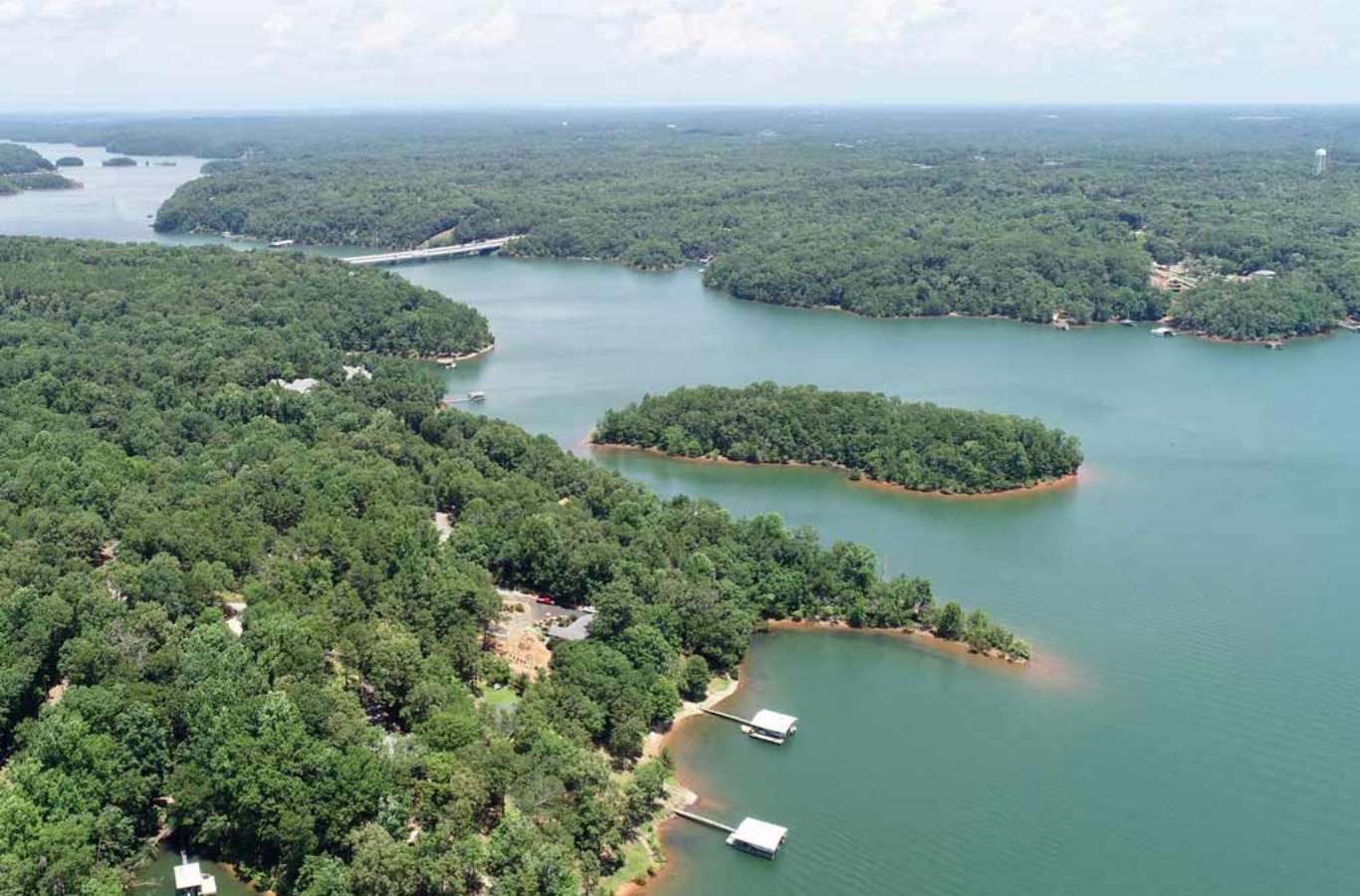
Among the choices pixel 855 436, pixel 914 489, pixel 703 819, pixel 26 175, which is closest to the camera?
pixel 703 819

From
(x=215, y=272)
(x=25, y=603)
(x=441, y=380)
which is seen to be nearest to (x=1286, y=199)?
(x=441, y=380)

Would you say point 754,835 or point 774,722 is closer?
point 754,835

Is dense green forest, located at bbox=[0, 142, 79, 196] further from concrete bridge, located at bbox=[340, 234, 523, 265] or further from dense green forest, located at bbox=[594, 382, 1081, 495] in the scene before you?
dense green forest, located at bbox=[594, 382, 1081, 495]

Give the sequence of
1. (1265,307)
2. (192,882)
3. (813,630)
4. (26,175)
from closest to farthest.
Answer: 1. (192,882)
2. (813,630)
3. (1265,307)
4. (26,175)

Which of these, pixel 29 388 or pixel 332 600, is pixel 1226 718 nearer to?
pixel 332 600

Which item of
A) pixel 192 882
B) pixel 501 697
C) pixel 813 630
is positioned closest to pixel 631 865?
pixel 501 697

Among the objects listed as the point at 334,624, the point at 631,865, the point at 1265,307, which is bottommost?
the point at 631,865

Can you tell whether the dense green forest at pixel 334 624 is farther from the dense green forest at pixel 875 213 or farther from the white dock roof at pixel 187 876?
the dense green forest at pixel 875 213

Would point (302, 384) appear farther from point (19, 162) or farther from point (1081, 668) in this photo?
point (19, 162)
